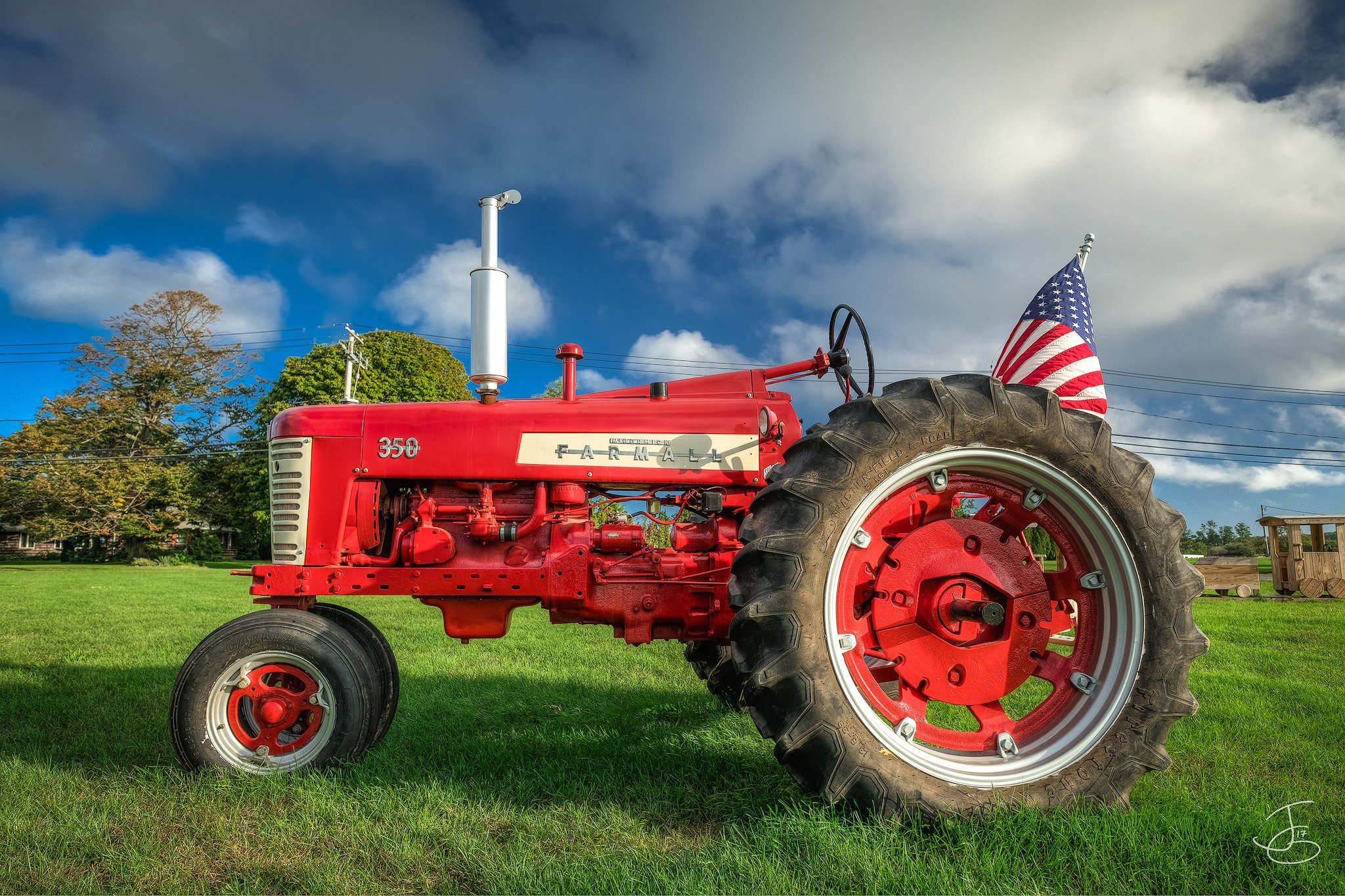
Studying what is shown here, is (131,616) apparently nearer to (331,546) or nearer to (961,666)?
(331,546)

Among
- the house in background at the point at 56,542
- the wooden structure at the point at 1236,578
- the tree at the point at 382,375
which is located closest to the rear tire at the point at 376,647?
the wooden structure at the point at 1236,578

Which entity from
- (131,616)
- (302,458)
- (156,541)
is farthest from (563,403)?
(156,541)

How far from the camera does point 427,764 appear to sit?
10.5 ft

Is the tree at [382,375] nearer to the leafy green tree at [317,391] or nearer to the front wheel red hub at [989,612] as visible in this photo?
the leafy green tree at [317,391]

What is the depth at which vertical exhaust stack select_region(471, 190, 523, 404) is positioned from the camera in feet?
11.4

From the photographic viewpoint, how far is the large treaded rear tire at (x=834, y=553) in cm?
242

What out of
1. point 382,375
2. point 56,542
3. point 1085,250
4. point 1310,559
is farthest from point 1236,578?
point 56,542

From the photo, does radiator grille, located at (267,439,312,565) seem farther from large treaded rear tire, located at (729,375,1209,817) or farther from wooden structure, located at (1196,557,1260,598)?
wooden structure, located at (1196,557,1260,598)

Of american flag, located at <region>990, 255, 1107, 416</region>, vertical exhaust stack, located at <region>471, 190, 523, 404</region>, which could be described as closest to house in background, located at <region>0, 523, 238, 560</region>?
vertical exhaust stack, located at <region>471, 190, 523, 404</region>

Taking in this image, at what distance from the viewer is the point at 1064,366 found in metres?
5.72

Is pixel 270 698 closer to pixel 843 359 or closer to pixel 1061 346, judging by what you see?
pixel 843 359

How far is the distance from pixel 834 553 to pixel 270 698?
238 cm

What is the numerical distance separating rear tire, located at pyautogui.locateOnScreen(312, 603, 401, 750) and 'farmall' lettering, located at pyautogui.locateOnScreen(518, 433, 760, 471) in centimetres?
112

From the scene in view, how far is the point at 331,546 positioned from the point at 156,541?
34.3 meters
